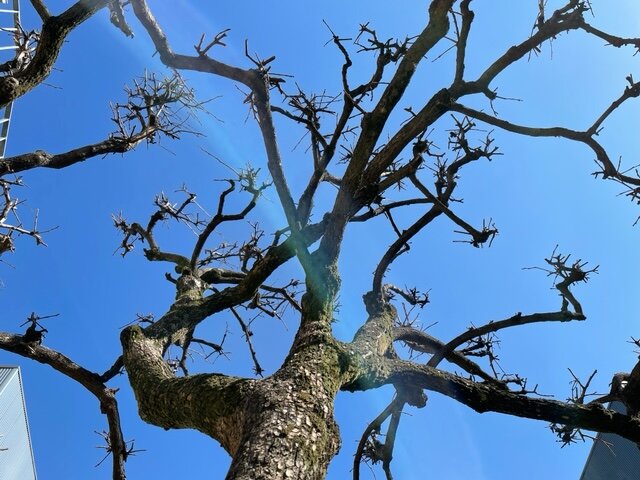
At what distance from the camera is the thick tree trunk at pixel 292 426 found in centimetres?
209

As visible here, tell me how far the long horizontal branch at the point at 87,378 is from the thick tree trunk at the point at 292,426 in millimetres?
2464

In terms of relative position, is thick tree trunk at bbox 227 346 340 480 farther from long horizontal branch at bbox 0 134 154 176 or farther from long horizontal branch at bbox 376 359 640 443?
long horizontal branch at bbox 0 134 154 176

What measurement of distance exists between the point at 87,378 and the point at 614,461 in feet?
64.8

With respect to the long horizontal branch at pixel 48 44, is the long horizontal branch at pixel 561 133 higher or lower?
lower

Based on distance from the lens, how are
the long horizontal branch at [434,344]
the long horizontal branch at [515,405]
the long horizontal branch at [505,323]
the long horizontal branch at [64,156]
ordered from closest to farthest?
the long horizontal branch at [515,405]
the long horizontal branch at [505,323]
the long horizontal branch at [64,156]
the long horizontal branch at [434,344]

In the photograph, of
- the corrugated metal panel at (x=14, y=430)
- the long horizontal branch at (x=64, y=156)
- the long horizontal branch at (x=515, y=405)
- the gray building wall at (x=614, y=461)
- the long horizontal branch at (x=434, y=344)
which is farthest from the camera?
the corrugated metal panel at (x=14, y=430)

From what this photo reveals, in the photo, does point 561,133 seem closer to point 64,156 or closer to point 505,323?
point 505,323

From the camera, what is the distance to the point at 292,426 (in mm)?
2371

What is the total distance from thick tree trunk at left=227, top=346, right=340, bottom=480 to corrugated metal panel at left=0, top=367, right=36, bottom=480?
21703 millimetres

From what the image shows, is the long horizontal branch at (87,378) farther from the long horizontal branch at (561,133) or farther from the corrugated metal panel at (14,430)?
the corrugated metal panel at (14,430)

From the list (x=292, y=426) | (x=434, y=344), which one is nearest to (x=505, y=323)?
(x=434, y=344)

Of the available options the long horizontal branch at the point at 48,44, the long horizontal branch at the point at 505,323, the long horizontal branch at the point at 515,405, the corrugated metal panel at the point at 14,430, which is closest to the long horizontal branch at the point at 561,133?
the long horizontal branch at the point at 505,323

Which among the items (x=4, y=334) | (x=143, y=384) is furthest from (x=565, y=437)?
(x=4, y=334)

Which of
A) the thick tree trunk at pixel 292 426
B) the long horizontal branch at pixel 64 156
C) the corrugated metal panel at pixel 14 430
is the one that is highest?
the corrugated metal panel at pixel 14 430
